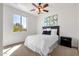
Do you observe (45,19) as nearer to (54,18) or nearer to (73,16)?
(54,18)

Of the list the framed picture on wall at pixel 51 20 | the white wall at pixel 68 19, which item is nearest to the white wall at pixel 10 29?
the framed picture on wall at pixel 51 20

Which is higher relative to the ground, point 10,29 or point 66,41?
point 10,29

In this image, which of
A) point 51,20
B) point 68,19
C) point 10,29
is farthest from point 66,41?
point 10,29

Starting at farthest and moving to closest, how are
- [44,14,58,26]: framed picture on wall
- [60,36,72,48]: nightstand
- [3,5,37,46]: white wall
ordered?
[44,14,58,26]: framed picture on wall → [60,36,72,48]: nightstand → [3,5,37,46]: white wall

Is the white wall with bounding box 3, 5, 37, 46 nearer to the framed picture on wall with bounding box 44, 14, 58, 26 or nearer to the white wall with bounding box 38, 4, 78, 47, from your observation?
the framed picture on wall with bounding box 44, 14, 58, 26

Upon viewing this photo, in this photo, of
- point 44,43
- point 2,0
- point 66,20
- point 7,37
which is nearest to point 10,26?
point 7,37

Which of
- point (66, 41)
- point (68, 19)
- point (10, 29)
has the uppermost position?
point (68, 19)

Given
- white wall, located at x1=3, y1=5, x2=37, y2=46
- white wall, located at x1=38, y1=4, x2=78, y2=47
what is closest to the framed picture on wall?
white wall, located at x1=38, y1=4, x2=78, y2=47

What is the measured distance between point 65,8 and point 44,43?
8.62 feet

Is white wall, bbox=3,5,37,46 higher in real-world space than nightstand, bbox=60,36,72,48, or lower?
higher

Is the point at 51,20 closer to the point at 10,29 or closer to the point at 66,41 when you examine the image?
the point at 66,41

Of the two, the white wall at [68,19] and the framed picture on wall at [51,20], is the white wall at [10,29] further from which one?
the white wall at [68,19]

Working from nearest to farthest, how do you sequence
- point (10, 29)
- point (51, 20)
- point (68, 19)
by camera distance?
point (10, 29)
point (68, 19)
point (51, 20)

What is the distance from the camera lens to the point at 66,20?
437 centimetres
